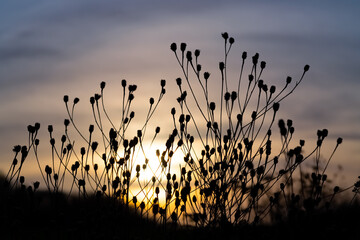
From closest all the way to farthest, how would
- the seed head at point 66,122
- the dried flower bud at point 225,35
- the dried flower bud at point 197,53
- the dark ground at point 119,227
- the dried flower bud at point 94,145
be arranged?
the dark ground at point 119,227, the dried flower bud at point 94,145, the dried flower bud at point 225,35, the dried flower bud at point 197,53, the seed head at point 66,122

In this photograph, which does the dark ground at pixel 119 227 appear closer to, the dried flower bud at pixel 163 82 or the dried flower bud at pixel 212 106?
the dried flower bud at pixel 212 106

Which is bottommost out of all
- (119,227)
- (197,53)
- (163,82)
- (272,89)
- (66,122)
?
(119,227)

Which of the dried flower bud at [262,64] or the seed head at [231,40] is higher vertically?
the seed head at [231,40]

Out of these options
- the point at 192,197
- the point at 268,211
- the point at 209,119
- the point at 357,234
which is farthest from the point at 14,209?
the point at 357,234

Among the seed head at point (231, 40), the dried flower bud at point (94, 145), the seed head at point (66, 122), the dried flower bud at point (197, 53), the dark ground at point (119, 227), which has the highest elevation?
the seed head at point (231, 40)

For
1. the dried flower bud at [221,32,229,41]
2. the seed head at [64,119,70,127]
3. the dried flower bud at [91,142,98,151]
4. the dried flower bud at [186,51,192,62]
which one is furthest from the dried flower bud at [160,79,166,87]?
the seed head at [64,119,70,127]

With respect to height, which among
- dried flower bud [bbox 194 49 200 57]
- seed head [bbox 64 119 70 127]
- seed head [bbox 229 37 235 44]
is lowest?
seed head [bbox 64 119 70 127]

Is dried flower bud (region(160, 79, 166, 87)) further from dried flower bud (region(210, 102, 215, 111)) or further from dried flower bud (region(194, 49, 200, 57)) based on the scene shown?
dried flower bud (region(210, 102, 215, 111))

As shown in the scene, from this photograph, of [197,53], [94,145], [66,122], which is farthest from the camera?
[66,122]

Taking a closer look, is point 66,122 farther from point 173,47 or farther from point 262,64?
point 262,64

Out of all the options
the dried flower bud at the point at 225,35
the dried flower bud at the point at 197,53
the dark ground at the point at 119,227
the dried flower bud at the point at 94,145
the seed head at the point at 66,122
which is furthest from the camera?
the seed head at the point at 66,122

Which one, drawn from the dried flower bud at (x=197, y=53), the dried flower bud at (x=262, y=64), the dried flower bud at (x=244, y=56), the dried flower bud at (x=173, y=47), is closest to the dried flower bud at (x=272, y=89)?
the dried flower bud at (x=262, y=64)

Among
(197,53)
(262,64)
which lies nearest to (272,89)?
(262,64)

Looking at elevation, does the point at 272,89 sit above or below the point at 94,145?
above
